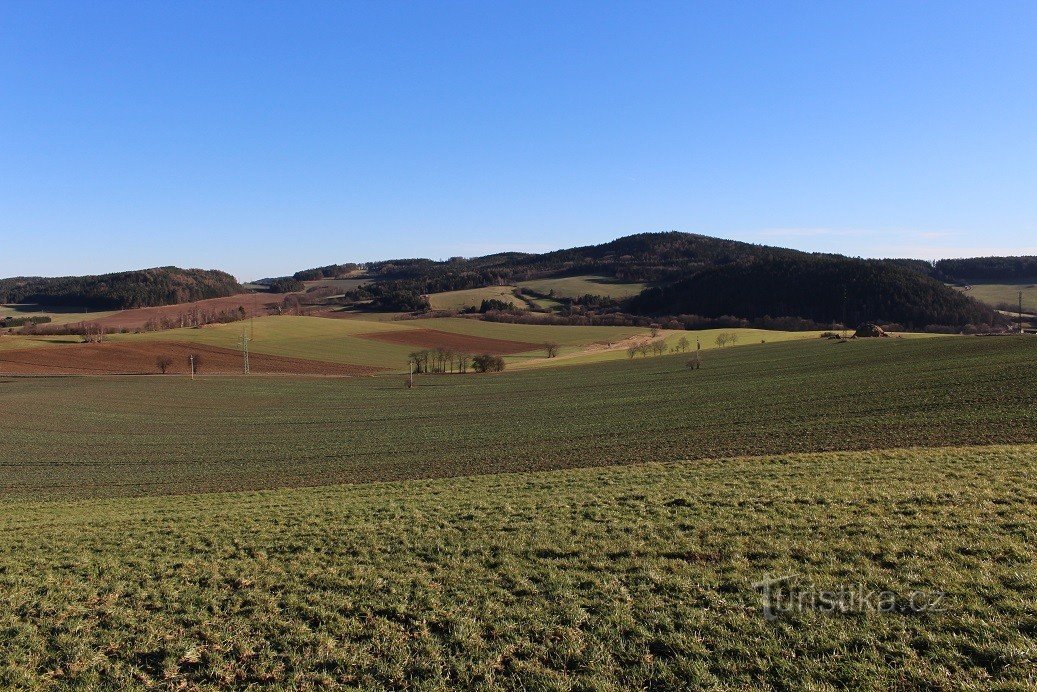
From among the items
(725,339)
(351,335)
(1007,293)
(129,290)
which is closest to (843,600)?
(725,339)

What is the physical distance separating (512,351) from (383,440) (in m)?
66.3

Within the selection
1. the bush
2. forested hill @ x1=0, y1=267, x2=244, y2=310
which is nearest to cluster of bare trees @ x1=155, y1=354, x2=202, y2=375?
the bush

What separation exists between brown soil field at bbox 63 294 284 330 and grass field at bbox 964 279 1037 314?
162105 mm

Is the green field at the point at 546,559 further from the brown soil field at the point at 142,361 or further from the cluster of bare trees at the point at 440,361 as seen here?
the cluster of bare trees at the point at 440,361

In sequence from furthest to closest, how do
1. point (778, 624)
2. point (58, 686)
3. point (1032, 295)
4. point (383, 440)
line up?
1. point (1032, 295)
2. point (383, 440)
3. point (778, 624)
4. point (58, 686)

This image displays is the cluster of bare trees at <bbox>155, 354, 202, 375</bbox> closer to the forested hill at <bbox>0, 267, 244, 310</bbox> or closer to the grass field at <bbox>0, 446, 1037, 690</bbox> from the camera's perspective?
the grass field at <bbox>0, 446, 1037, 690</bbox>

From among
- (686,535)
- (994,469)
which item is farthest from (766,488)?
(994,469)

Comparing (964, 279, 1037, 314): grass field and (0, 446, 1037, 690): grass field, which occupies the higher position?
(964, 279, 1037, 314): grass field

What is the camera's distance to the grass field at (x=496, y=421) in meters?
26.5

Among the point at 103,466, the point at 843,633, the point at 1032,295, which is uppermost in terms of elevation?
the point at 1032,295

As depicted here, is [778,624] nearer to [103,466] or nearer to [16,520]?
[16,520]

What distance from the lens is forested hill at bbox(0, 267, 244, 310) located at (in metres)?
158

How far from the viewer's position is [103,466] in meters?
30.5

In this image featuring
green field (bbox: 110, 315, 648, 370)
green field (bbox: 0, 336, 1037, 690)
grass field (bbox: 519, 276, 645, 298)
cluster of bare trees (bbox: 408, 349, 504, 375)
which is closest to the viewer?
green field (bbox: 0, 336, 1037, 690)
